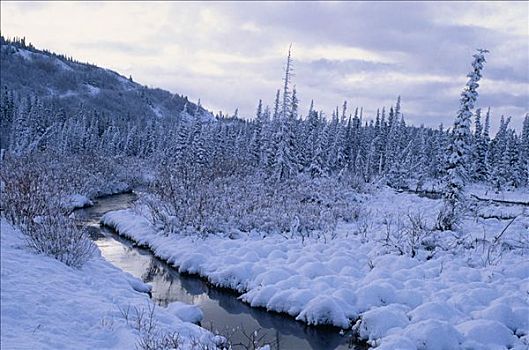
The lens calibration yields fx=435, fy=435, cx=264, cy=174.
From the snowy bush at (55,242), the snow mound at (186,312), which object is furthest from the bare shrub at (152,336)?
the snowy bush at (55,242)

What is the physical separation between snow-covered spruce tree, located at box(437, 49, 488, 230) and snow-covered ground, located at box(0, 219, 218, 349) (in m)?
12.7

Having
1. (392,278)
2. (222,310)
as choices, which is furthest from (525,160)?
(222,310)

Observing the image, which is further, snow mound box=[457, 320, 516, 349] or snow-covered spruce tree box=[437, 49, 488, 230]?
snow-covered spruce tree box=[437, 49, 488, 230]

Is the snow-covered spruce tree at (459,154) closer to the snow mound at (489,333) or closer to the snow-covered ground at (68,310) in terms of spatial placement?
the snow mound at (489,333)

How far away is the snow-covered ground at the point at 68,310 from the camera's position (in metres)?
7.12

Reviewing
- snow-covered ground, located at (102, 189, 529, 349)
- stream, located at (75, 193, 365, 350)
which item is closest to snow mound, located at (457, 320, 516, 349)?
snow-covered ground, located at (102, 189, 529, 349)

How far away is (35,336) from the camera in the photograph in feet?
23.1

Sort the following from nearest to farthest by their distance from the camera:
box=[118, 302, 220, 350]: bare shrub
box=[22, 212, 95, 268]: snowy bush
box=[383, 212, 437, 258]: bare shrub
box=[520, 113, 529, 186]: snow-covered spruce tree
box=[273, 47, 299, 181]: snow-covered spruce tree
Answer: box=[118, 302, 220, 350]: bare shrub, box=[22, 212, 95, 268]: snowy bush, box=[383, 212, 437, 258]: bare shrub, box=[273, 47, 299, 181]: snow-covered spruce tree, box=[520, 113, 529, 186]: snow-covered spruce tree

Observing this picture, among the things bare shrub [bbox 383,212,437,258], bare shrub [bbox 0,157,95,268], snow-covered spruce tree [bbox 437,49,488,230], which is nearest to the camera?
bare shrub [bbox 0,157,95,268]

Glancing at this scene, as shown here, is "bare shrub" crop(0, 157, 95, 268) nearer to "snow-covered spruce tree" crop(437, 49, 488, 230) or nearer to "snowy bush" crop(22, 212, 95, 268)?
"snowy bush" crop(22, 212, 95, 268)

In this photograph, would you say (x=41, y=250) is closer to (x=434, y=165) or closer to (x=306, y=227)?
(x=306, y=227)

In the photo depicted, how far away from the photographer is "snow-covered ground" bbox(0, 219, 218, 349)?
712 centimetres

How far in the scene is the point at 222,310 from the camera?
13.8 metres

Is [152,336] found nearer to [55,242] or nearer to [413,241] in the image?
[55,242]
